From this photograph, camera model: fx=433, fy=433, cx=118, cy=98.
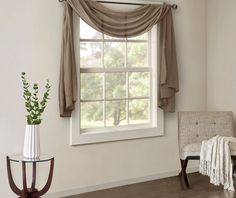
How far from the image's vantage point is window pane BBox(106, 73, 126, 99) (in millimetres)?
5071

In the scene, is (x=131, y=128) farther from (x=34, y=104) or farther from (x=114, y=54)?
(x=34, y=104)

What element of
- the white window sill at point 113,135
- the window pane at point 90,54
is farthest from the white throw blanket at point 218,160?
the window pane at point 90,54

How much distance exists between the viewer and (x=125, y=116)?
5.22 metres

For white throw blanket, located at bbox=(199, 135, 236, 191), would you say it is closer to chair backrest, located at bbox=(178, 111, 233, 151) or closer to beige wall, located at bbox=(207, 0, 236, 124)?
chair backrest, located at bbox=(178, 111, 233, 151)

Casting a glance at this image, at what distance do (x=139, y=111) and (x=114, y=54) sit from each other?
77cm

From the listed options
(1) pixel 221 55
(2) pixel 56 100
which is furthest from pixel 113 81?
(1) pixel 221 55

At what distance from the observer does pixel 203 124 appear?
5.20 m

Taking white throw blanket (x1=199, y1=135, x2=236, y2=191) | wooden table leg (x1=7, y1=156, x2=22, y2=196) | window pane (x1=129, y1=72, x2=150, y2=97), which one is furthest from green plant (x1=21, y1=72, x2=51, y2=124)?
white throw blanket (x1=199, y1=135, x2=236, y2=191)

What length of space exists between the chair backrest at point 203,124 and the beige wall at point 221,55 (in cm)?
30

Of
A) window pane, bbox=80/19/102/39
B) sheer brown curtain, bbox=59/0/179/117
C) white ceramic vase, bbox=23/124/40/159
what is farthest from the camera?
window pane, bbox=80/19/102/39

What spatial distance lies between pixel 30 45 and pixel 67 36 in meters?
0.40

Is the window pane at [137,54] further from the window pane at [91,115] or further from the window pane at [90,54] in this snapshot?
the window pane at [91,115]

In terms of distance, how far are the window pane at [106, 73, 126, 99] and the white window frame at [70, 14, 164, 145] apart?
37 centimetres

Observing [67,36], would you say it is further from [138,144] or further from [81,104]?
[138,144]
